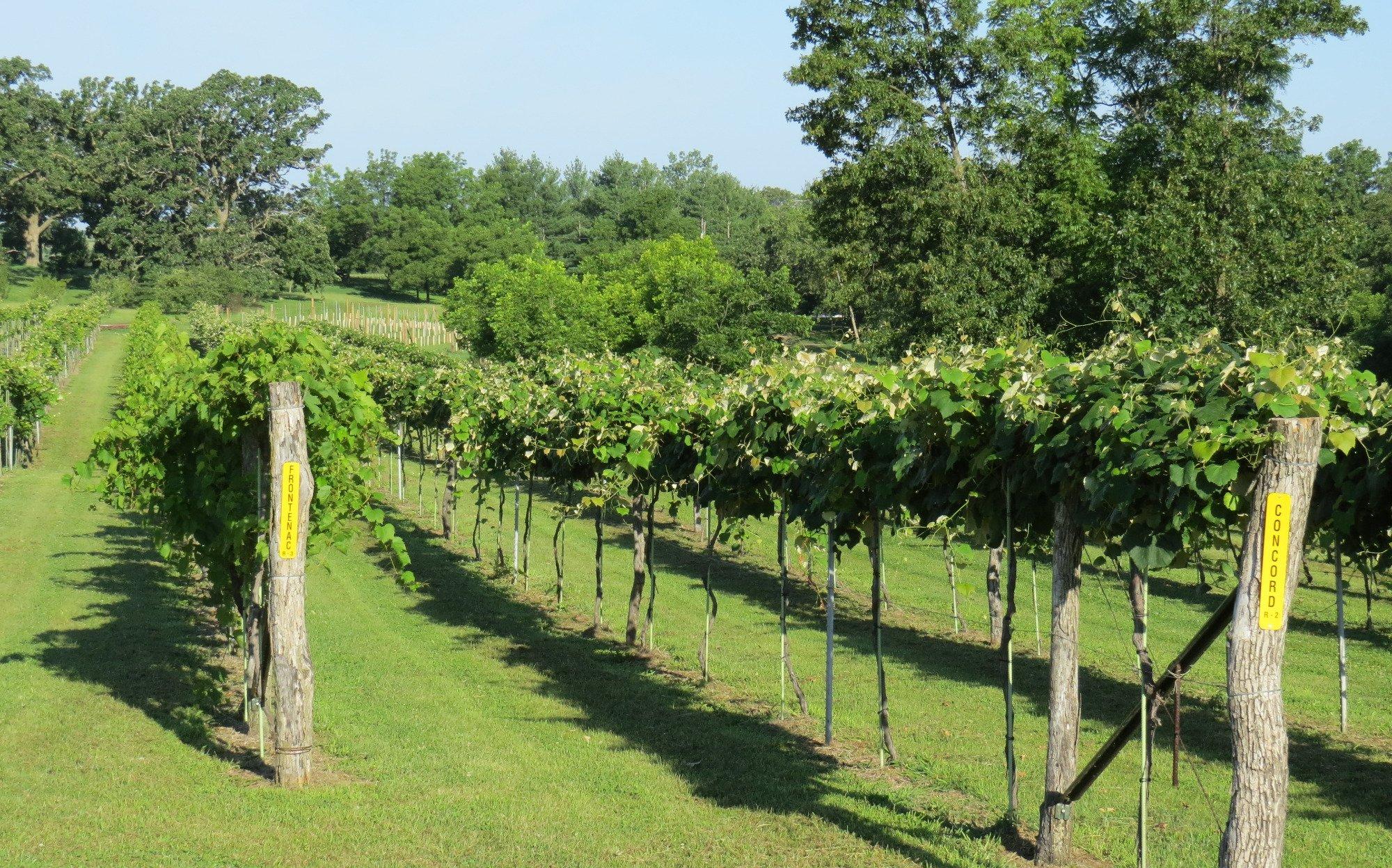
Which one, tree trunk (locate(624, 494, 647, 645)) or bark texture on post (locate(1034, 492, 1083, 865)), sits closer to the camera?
bark texture on post (locate(1034, 492, 1083, 865))

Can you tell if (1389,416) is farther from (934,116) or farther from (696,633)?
(934,116)

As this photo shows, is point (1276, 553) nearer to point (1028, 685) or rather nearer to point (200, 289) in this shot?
point (1028, 685)

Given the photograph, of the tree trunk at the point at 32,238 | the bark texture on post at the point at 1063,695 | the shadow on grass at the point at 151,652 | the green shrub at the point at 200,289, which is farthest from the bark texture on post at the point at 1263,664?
the tree trunk at the point at 32,238

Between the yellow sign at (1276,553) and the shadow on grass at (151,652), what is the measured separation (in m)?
6.63

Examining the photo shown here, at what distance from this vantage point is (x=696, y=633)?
14.2 meters

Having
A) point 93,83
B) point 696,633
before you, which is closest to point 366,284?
point 93,83

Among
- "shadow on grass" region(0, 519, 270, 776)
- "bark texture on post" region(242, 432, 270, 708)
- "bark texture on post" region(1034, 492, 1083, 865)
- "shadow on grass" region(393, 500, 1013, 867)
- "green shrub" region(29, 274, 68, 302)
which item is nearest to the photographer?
"bark texture on post" region(1034, 492, 1083, 865)

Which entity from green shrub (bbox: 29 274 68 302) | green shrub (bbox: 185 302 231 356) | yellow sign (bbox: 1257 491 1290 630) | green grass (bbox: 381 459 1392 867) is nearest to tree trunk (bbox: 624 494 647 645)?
green grass (bbox: 381 459 1392 867)

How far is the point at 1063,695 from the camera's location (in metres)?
6.02

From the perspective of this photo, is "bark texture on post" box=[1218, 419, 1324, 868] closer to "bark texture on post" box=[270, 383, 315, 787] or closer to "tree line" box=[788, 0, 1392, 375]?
"bark texture on post" box=[270, 383, 315, 787]

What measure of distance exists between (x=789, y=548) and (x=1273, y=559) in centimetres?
1743

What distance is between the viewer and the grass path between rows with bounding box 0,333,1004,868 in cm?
651

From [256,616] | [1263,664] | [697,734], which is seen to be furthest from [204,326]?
[1263,664]

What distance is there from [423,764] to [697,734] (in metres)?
2.17
